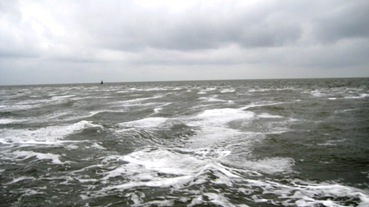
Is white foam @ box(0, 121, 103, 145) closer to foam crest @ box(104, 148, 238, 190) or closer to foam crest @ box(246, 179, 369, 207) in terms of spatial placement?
foam crest @ box(104, 148, 238, 190)

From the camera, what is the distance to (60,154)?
961cm

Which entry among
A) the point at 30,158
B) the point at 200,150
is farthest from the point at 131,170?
the point at 30,158

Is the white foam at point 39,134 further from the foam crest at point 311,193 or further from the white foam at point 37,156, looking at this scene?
the foam crest at point 311,193

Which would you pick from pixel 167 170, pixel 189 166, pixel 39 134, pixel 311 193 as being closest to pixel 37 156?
pixel 39 134

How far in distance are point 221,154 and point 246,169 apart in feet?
5.38

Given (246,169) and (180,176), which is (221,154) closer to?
(246,169)

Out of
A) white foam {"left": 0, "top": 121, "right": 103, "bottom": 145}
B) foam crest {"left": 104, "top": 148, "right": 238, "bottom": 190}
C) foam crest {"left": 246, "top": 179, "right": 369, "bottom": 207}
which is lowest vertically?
white foam {"left": 0, "top": 121, "right": 103, "bottom": 145}

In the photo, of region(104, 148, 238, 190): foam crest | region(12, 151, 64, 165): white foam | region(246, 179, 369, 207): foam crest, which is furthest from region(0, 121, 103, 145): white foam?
region(246, 179, 369, 207): foam crest

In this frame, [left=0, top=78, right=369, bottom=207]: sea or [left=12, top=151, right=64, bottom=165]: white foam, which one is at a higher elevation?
[left=0, top=78, right=369, bottom=207]: sea

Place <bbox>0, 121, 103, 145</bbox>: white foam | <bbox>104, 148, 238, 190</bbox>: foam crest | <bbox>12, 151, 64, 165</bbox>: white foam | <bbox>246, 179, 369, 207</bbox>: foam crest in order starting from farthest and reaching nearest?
<bbox>0, 121, 103, 145</bbox>: white foam, <bbox>12, 151, 64, 165</bbox>: white foam, <bbox>104, 148, 238, 190</bbox>: foam crest, <bbox>246, 179, 369, 207</bbox>: foam crest

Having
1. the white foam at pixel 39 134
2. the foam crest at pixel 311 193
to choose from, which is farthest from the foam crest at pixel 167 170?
the white foam at pixel 39 134

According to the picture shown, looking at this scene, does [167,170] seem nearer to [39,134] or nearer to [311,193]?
[311,193]

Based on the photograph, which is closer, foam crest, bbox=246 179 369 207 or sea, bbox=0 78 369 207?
foam crest, bbox=246 179 369 207

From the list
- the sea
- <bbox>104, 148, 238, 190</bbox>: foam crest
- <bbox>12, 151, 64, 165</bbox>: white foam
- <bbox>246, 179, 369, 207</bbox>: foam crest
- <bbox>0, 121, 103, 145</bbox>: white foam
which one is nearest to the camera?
<bbox>246, 179, 369, 207</bbox>: foam crest
